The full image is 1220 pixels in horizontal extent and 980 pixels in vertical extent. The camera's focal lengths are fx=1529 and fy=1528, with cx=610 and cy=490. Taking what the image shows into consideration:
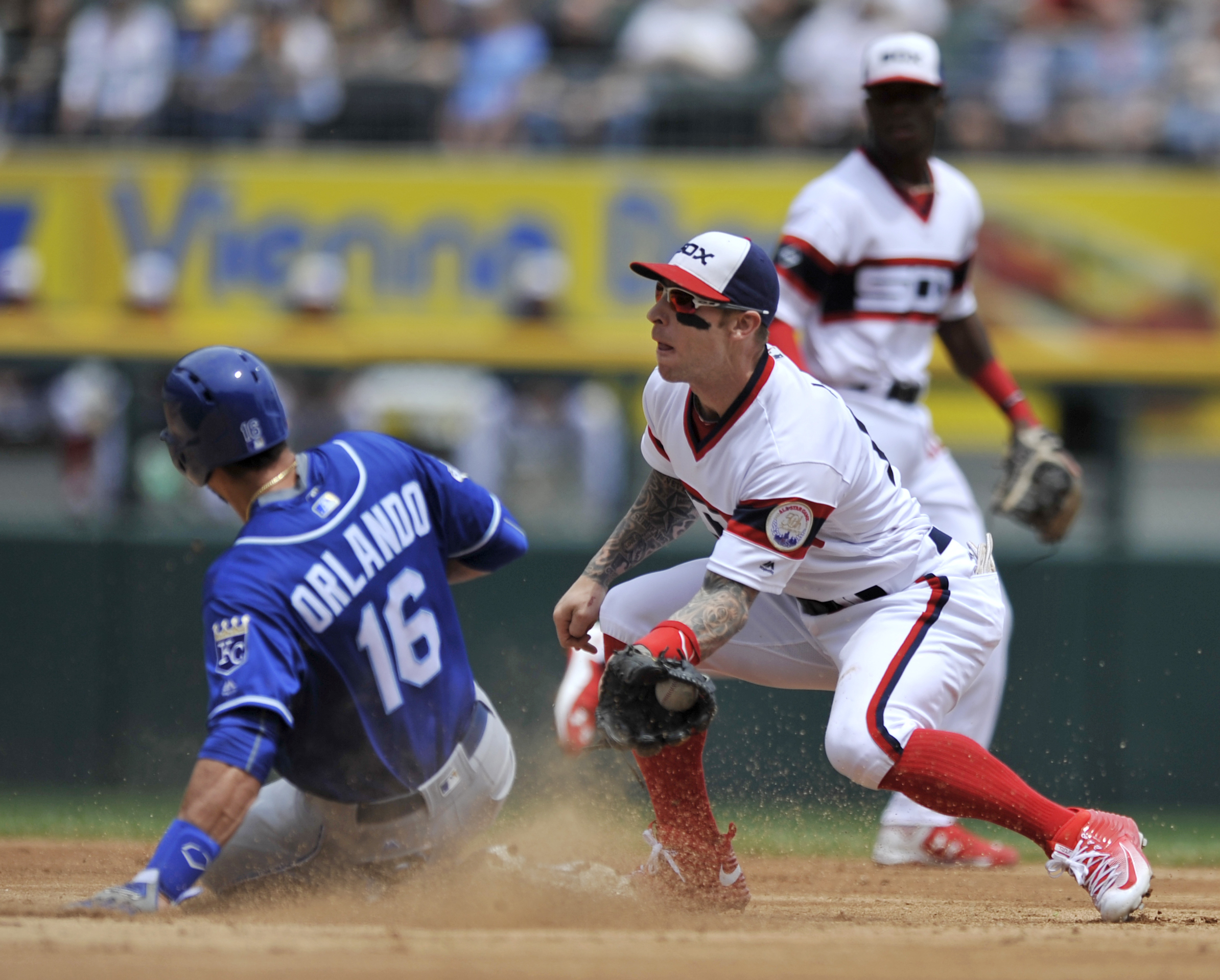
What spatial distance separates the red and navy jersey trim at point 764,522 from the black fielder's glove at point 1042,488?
1.88 m

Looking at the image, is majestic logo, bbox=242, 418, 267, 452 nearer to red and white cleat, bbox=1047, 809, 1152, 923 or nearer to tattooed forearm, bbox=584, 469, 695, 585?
tattooed forearm, bbox=584, 469, 695, 585

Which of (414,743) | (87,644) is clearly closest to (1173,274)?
(87,644)

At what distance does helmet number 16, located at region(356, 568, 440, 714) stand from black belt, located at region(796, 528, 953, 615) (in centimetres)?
105

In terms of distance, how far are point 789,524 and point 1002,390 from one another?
2.26 meters

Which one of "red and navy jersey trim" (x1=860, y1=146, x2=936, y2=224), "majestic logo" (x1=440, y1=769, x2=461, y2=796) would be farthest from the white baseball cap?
"majestic logo" (x1=440, y1=769, x2=461, y2=796)

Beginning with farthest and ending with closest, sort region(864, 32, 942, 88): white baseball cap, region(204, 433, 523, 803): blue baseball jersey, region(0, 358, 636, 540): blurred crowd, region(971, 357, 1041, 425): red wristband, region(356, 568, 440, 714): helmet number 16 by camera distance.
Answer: region(0, 358, 636, 540): blurred crowd → region(971, 357, 1041, 425): red wristband → region(864, 32, 942, 88): white baseball cap → region(356, 568, 440, 714): helmet number 16 → region(204, 433, 523, 803): blue baseball jersey

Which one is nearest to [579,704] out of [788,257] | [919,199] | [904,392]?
[904,392]

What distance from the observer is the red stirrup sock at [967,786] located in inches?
151

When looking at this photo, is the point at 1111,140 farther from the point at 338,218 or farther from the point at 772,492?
the point at 772,492

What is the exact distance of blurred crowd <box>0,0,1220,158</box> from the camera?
10.3 m

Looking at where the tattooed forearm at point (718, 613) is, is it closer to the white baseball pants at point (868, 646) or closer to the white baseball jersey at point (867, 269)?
the white baseball pants at point (868, 646)

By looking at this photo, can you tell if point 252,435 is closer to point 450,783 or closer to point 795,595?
point 450,783

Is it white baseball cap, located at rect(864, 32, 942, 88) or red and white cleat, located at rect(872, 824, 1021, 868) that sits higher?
white baseball cap, located at rect(864, 32, 942, 88)

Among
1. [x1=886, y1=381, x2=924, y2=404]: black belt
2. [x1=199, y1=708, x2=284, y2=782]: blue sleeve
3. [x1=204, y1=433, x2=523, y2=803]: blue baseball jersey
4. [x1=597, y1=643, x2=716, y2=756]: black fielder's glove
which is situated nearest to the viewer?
[x1=199, y1=708, x2=284, y2=782]: blue sleeve
